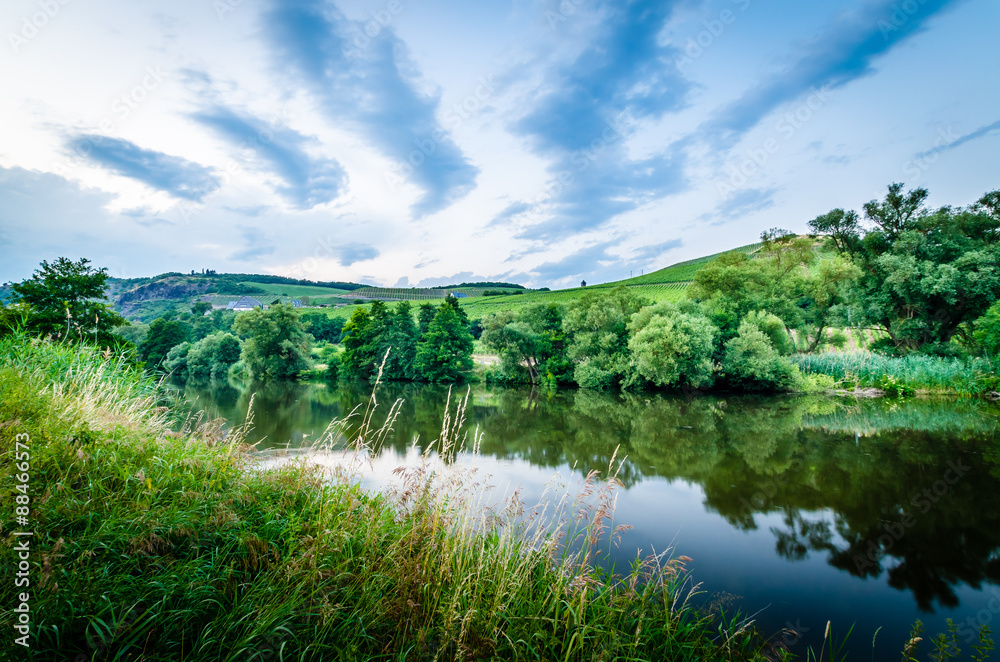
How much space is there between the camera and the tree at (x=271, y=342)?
35844 millimetres

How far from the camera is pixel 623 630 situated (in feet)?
11.4

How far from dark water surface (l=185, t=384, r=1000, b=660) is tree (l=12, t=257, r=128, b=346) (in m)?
4.87

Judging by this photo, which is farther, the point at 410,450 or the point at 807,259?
the point at 807,259

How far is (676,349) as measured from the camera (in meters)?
23.7

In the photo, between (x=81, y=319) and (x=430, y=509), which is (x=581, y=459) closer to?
(x=430, y=509)

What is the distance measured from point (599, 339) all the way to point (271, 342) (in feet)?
92.5

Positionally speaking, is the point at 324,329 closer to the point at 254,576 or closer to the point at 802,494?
the point at 802,494

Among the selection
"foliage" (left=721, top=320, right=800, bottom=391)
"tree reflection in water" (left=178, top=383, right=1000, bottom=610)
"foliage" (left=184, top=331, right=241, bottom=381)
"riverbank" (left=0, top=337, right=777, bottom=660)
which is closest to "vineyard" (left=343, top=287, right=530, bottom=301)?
"foliage" (left=184, top=331, right=241, bottom=381)

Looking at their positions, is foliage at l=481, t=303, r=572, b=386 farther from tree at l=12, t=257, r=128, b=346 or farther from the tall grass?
tree at l=12, t=257, r=128, b=346

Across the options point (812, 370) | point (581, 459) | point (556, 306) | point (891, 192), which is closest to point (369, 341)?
point (556, 306)

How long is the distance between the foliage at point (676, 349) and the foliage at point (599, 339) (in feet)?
8.53

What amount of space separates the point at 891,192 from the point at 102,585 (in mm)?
38619

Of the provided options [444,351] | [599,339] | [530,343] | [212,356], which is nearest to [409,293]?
[212,356]

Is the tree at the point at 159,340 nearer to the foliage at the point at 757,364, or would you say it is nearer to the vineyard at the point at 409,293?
the vineyard at the point at 409,293
